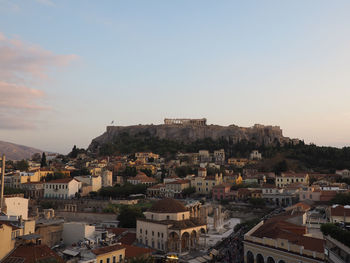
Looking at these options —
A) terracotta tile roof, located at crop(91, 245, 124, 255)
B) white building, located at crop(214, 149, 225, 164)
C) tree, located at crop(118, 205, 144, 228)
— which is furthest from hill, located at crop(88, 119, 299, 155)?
A: terracotta tile roof, located at crop(91, 245, 124, 255)

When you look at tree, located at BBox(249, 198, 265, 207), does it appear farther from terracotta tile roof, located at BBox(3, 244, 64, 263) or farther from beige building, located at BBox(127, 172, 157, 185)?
terracotta tile roof, located at BBox(3, 244, 64, 263)

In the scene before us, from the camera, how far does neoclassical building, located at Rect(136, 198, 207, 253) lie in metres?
36.3

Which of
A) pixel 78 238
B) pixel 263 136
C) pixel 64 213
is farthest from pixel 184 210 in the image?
pixel 263 136

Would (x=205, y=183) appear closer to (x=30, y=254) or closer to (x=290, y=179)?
(x=290, y=179)

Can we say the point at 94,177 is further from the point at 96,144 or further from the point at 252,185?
the point at 96,144

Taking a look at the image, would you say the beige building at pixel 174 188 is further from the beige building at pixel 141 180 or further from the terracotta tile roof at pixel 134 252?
the terracotta tile roof at pixel 134 252

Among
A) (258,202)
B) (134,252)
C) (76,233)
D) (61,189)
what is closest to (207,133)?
(61,189)

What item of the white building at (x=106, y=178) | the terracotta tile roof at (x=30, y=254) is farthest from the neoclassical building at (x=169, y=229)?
the white building at (x=106, y=178)

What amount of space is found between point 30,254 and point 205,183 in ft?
170

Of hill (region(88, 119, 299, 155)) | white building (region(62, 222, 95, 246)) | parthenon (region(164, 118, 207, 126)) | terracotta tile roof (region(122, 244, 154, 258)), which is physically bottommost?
terracotta tile roof (region(122, 244, 154, 258))

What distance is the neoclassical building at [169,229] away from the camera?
36312mm

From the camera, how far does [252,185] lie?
235ft

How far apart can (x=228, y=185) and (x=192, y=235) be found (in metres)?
33.5

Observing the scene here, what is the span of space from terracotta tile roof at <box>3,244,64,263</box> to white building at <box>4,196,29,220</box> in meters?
16.1
